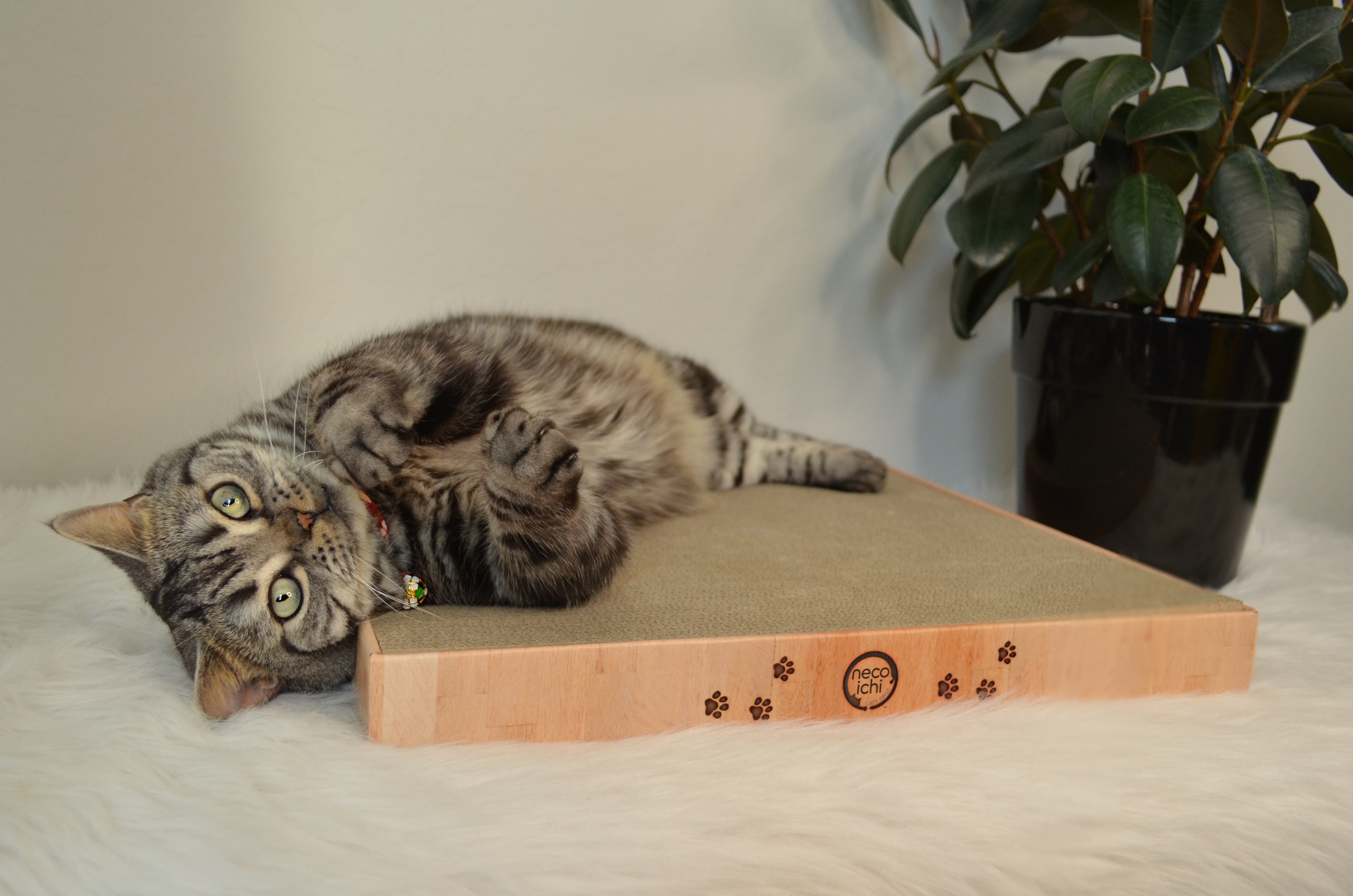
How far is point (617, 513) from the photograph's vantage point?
1157 millimetres

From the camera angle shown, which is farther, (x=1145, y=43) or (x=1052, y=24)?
(x=1052, y=24)

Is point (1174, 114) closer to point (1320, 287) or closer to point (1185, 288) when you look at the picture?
point (1185, 288)

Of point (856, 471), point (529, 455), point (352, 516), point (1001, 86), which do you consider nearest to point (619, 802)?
point (529, 455)

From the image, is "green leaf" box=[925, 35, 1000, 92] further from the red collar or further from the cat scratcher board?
the red collar

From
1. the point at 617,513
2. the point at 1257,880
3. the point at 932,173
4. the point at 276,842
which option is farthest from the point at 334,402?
the point at 932,173

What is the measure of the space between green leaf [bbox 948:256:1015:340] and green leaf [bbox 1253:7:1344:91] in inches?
21.8

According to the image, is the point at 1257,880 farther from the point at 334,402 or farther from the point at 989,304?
the point at 989,304

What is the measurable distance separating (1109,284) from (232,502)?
127 centimetres

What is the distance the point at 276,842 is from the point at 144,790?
0.16 metres

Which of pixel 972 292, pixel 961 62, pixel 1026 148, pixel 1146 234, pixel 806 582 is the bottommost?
pixel 806 582

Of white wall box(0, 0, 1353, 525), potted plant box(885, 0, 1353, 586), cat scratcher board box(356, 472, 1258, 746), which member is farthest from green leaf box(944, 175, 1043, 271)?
cat scratcher board box(356, 472, 1258, 746)

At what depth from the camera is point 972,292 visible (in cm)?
179

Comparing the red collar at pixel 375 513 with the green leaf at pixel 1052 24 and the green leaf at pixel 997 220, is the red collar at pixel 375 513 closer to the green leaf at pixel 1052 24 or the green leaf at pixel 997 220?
the green leaf at pixel 997 220

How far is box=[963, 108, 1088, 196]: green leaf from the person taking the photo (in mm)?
1404
